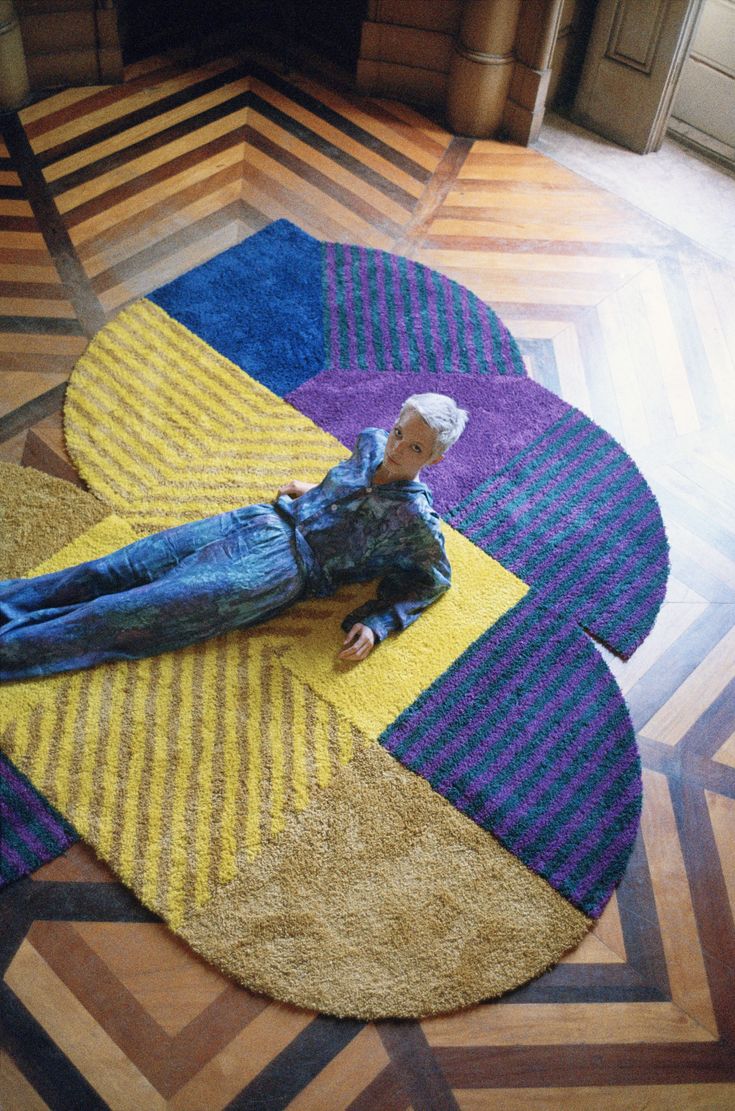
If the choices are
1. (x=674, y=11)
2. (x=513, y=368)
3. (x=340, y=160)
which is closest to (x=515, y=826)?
(x=513, y=368)

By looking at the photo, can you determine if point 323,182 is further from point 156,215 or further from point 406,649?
point 406,649

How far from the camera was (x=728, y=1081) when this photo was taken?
202 centimetres

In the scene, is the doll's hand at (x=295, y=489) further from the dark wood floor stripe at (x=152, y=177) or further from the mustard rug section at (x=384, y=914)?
the dark wood floor stripe at (x=152, y=177)

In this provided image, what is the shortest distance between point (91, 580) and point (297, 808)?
0.70 m

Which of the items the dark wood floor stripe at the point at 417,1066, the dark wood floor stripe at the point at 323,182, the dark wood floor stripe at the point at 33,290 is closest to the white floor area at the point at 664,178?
the dark wood floor stripe at the point at 323,182

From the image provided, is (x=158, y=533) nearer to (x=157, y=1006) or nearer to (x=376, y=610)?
(x=376, y=610)

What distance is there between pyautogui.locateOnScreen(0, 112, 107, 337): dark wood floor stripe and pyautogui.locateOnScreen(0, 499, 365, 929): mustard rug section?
1.27 metres

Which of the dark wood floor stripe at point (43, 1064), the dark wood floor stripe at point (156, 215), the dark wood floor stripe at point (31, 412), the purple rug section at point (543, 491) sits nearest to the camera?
the dark wood floor stripe at point (43, 1064)

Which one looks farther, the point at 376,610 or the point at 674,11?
the point at 674,11

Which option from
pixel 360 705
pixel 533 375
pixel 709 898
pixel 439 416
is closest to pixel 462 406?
pixel 533 375

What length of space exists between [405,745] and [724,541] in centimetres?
112

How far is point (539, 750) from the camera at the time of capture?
238cm

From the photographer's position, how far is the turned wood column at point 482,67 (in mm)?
3562

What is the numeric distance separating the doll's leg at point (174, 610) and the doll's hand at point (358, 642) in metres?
0.17
